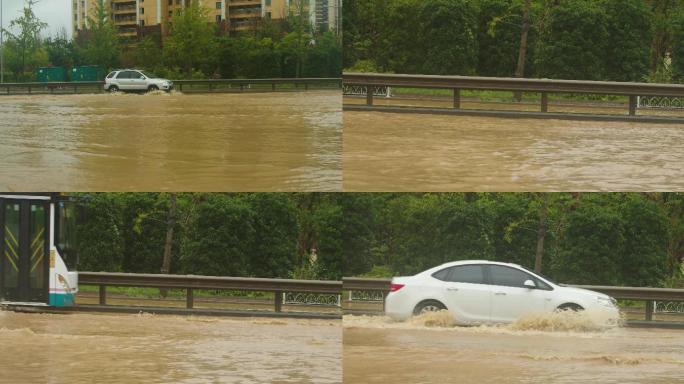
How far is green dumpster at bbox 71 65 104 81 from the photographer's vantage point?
59.5 feet

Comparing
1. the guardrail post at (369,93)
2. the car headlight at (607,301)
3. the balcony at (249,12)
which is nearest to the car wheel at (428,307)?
the car headlight at (607,301)

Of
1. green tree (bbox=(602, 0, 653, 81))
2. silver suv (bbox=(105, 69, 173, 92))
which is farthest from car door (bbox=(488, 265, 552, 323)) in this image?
silver suv (bbox=(105, 69, 173, 92))

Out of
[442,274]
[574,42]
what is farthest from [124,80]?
[442,274]

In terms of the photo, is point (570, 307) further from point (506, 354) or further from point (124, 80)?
point (124, 80)

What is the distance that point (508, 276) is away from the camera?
436 inches

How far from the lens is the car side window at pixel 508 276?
433 inches

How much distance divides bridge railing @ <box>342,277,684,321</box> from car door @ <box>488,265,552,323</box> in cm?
90

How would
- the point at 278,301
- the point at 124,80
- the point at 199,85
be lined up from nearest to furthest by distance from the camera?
1. the point at 278,301
2. the point at 199,85
3. the point at 124,80

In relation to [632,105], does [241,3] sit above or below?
above

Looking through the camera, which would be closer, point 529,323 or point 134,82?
point 529,323

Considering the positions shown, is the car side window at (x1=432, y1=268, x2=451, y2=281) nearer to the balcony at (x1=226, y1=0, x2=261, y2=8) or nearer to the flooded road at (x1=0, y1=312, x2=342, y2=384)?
the flooded road at (x1=0, y1=312, x2=342, y2=384)

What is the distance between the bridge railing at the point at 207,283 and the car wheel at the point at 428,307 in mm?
3461

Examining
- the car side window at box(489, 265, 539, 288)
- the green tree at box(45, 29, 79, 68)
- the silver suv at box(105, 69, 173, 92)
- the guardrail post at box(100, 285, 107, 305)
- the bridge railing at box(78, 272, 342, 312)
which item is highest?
the green tree at box(45, 29, 79, 68)

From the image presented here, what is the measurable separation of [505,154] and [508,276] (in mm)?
1540
